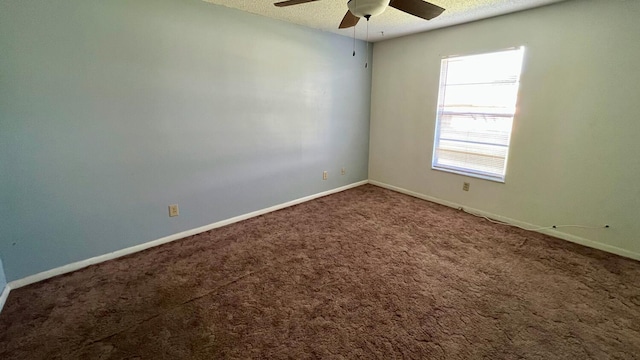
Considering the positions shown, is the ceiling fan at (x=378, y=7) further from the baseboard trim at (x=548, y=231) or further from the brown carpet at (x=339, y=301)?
the baseboard trim at (x=548, y=231)

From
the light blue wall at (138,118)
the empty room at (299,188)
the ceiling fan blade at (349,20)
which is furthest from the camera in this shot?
the ceiling fan blade at (349,20)

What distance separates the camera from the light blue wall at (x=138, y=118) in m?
2.00

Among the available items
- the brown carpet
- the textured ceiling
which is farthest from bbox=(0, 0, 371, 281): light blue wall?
the brown carpet

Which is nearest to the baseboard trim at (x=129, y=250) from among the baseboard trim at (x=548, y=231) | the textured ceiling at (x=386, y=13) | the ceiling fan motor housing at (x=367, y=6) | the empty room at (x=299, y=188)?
the empty room at (x=299, y=188)

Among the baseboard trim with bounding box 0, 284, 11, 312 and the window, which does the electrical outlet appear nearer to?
the baseboard trim with bounding box 0, 284, 11, 312

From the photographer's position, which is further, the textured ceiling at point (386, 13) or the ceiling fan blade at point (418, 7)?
the textured ceiling at point (386, 13)

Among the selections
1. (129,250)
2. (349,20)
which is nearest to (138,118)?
(129,250)

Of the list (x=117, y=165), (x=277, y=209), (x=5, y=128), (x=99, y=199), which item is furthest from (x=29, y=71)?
(x=277, y=209)

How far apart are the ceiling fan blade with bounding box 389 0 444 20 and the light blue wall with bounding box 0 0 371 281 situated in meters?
1.71

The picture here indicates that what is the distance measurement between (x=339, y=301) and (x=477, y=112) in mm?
2870

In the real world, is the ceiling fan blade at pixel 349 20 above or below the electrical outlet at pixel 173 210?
above

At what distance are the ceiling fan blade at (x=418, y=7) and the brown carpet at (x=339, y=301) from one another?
6.63 feet

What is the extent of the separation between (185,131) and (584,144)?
3887 millimetres

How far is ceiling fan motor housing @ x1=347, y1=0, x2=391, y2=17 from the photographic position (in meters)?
1.58
